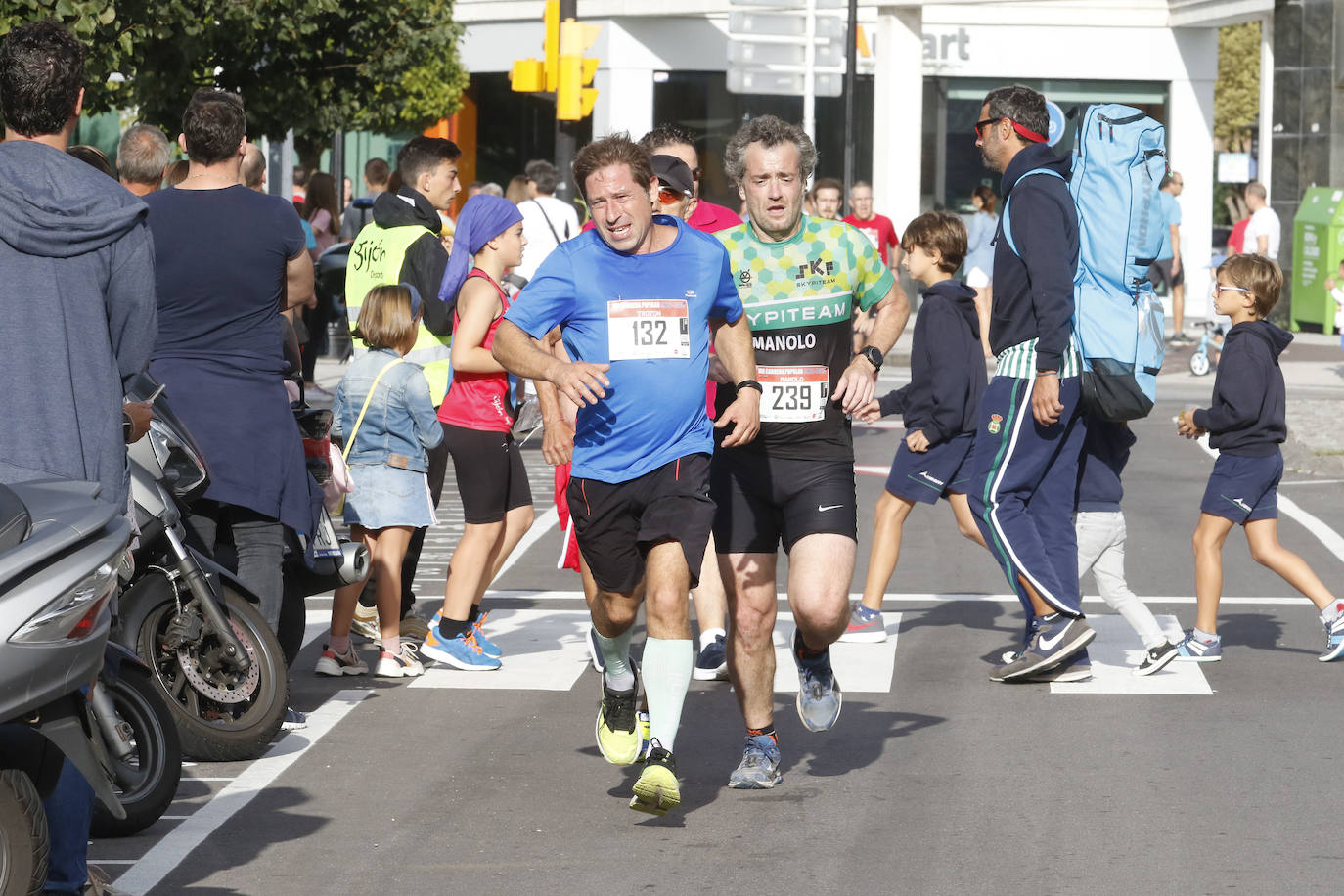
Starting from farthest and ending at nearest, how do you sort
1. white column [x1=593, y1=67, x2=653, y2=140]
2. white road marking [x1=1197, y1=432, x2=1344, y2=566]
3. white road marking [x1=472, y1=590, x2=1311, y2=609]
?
white column [x1=593, y1=67, x2=653, y2=140], white road marking [x1=1197, y1=432, x2=1344, y2=566], white road marking [x1=472, y1=590, x2=1311, y2=609]

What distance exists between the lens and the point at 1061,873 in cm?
543

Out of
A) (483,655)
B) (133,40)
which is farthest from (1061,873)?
(133,40)

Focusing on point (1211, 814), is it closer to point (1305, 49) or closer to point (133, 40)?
point (133, 40)

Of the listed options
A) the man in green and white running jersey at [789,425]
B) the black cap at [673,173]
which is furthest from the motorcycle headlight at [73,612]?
the black cap at [673,173]

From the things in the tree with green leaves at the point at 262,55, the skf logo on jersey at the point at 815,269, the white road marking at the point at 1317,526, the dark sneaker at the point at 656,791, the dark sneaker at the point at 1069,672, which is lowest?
the dark sneaker at the point at 1069,672

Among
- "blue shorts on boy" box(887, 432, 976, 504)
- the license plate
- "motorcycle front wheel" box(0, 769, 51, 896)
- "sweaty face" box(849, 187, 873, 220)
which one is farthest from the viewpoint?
"sweaty face" box(849, 187, 873, 220)

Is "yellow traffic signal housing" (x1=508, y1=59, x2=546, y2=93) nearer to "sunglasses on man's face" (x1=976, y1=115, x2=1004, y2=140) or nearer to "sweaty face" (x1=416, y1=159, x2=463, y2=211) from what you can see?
"sweaty face" (x1=416, y1=159, x2=463, y2=211)

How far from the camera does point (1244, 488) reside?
8.52m

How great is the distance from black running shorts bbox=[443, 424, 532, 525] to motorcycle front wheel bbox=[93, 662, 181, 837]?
8.53 ft

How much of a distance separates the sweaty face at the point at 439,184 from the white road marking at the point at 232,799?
8.66 ft

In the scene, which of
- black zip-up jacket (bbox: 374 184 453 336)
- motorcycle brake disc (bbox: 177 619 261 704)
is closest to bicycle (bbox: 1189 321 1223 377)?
black zip-up jacket (bbox: 374 184 453 336)

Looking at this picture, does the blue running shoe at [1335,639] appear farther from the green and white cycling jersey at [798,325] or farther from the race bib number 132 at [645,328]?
the race bib number 132 at [645,328]

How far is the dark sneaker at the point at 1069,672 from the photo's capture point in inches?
315

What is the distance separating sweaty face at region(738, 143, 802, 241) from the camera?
21.5 feet
